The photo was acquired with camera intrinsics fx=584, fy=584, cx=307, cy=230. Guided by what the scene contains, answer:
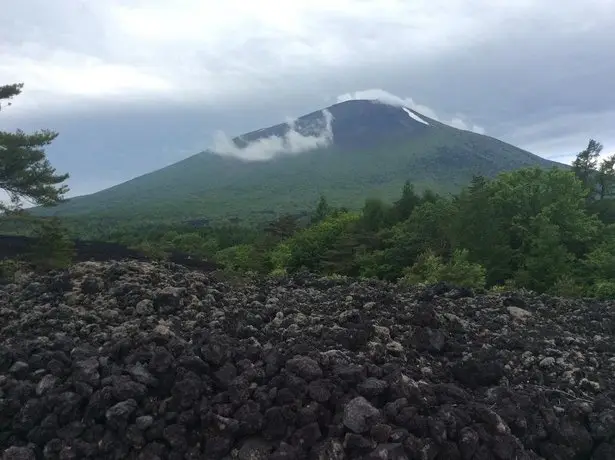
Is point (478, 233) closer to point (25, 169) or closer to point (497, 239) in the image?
point (497, 239)

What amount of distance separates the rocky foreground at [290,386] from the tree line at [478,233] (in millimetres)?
13020

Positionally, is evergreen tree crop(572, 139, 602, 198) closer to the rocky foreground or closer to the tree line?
the tree line

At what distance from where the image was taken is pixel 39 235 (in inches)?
930

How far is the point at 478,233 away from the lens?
97.3ft

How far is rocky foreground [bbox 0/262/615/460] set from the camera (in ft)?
17.7

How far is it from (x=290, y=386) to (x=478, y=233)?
1004 inches

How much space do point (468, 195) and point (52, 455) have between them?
3027 centimetres

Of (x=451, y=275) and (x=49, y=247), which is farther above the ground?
(x=49, y=247)

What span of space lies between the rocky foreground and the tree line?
42.7 ft

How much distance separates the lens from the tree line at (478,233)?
84.7ft

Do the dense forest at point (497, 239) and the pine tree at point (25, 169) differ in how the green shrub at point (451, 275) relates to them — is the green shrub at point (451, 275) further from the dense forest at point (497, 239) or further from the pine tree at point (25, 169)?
the pine tree at point (25, 169)

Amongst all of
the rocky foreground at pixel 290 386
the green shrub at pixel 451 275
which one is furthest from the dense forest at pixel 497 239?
the rocky foreground at pixel 290 386

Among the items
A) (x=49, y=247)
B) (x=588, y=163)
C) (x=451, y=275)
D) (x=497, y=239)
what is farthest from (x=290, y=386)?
(x=588, y=163)

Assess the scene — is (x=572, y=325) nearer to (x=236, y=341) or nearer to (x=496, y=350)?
(x=496, y=350)
